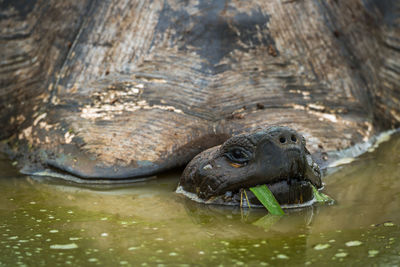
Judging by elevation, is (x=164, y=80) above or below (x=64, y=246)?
above

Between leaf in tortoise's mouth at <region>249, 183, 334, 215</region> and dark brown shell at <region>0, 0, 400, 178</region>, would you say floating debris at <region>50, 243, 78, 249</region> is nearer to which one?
Answer: leaf in tortoise's mouth at <region>249, 183, 334, 215</region>

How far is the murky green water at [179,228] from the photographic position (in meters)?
2.32

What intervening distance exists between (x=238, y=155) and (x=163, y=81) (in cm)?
106

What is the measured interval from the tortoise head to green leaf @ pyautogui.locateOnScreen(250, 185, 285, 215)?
2 centimetres

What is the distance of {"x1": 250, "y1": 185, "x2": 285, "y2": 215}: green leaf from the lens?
9.86ft

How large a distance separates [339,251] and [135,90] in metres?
2.01

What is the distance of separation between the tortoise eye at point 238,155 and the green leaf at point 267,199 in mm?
156

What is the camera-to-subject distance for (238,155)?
10.3ft

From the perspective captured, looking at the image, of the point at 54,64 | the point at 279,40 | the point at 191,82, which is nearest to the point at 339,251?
the point at 191,82

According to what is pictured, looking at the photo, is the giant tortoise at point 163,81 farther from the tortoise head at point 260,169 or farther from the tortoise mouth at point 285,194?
the tortoise mouth at point 285,194

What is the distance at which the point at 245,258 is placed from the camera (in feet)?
7.59

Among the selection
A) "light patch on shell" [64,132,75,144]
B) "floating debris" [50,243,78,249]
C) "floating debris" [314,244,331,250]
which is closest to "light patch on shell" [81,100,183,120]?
"light patch on shell" [64,132,75,144]

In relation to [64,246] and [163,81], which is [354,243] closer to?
[64,246]

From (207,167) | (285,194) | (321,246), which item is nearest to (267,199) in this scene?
(285,194)
